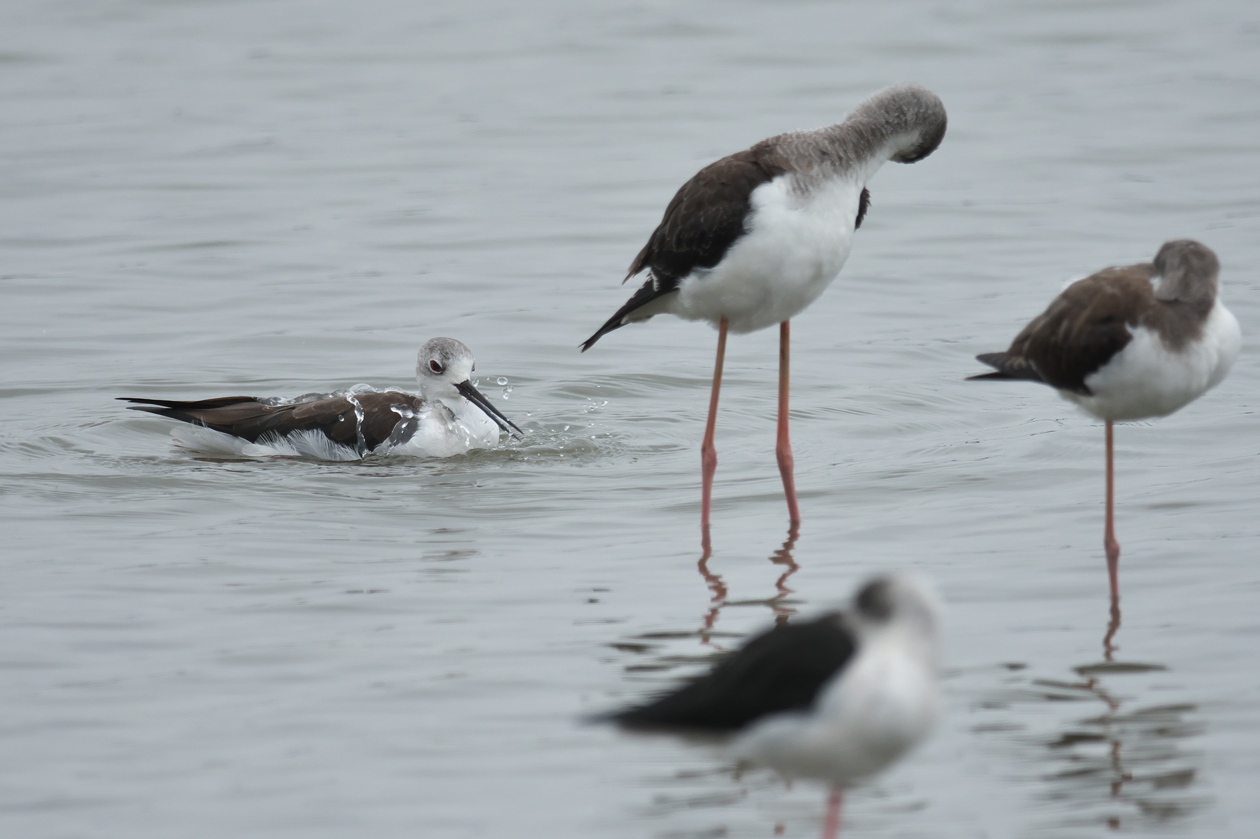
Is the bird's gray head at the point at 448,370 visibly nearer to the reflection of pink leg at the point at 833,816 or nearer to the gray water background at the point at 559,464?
the gray water background at the point at 559,464

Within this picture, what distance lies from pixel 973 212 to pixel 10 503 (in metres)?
10.8

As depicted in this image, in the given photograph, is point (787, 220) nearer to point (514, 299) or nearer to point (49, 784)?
point (49, 784)

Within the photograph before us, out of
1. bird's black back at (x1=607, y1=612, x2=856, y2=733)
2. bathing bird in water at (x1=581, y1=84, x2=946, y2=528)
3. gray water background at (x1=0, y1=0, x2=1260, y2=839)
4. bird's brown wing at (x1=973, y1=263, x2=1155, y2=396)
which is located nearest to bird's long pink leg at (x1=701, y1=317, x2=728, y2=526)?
bathing bird in water at (x1=581, y1=84, x2=946, y2=528)

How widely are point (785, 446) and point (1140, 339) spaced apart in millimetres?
2418

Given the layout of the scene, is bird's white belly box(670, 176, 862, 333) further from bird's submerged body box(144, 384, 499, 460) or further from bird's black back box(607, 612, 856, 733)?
bird's black back box(607, 612, 856, 733)

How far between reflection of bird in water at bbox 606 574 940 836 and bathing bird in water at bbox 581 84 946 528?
12.0 ft

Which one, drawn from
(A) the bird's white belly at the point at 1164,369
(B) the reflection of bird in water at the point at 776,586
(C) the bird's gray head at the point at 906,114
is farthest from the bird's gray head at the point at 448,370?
(A) the bird's white belly at the point at 1164,369

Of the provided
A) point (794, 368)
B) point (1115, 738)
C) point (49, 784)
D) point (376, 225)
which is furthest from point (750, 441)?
point (376, 225)

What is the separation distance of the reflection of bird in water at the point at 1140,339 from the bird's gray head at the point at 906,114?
4.97 feet

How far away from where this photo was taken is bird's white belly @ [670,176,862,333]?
8078 mm

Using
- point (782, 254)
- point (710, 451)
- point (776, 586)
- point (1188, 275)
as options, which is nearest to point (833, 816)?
point (776, 586)

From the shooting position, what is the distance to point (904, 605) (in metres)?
4.50

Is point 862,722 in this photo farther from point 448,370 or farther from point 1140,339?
point 448,370

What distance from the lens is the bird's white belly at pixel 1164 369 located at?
7000 millimetres
